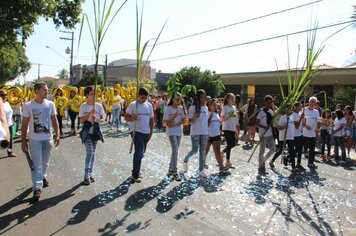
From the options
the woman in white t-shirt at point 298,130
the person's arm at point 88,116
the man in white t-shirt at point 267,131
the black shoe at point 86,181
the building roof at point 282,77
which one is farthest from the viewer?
the building roof at point 282,77

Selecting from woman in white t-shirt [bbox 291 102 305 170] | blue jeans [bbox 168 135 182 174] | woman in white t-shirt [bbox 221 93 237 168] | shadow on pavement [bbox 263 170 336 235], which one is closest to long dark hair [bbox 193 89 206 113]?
blue jeans [bbox 168 135 182 174]

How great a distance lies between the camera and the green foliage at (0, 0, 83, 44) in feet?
47.6

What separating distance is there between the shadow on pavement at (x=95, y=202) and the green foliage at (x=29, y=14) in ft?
33.3

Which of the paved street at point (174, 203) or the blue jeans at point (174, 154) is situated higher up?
the blue jeans at point (174, 154)

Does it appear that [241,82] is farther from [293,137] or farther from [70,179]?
[70,179]

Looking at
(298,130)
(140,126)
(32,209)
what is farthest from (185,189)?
(298,130)

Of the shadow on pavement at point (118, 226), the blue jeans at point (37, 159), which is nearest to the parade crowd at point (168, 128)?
the blue jeans at point (37, 159)

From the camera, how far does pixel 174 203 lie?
6129 mm

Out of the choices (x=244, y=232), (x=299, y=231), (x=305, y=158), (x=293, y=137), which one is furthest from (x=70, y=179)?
(x=305, y=158)

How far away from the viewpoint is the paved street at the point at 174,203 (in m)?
5.07

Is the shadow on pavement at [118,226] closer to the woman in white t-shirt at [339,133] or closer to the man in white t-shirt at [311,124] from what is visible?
the man in white t-shirt at [311,124]

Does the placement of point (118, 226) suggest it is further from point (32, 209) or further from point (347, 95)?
point (347, 95)

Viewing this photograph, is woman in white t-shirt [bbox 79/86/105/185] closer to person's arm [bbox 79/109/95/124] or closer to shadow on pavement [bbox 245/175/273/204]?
person's arm [bbox 79/109/95/124]

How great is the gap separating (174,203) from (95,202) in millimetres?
1217
